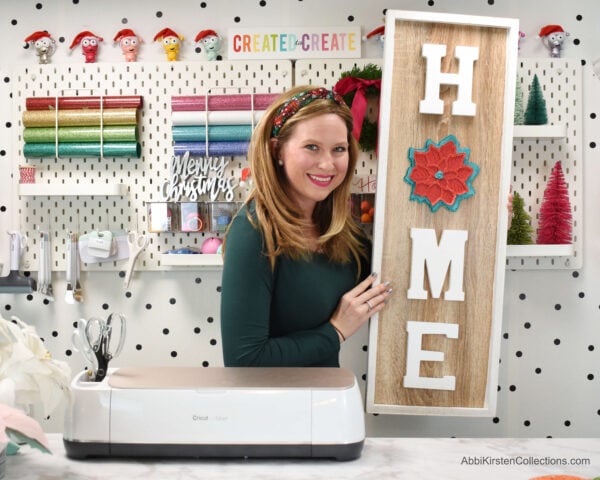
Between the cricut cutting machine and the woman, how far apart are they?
0.58 meters

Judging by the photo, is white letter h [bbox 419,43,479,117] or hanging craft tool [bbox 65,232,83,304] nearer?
white letter h [bbox 419,43,479,117]

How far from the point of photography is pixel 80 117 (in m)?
2.64

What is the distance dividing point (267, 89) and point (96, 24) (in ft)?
2.56

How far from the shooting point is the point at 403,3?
2.65 metres

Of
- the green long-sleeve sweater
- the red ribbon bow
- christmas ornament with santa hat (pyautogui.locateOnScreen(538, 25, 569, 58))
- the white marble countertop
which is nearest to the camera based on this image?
the white marble countertop

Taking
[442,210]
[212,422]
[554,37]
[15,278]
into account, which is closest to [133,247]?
[15,278]

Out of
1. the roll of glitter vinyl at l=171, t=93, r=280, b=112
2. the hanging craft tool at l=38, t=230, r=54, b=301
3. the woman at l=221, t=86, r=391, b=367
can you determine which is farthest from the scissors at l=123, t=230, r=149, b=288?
the woman at l=221, t=86, r=391, b=367

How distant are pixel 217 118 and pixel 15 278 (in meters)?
1.04

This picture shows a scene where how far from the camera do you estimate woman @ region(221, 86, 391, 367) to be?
185 centimetres

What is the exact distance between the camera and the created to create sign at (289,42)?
2.63 meters

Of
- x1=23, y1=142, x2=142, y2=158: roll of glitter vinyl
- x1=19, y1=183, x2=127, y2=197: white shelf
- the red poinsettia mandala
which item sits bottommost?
x1=19, y1=183, x2=127, y2=197: white shelf

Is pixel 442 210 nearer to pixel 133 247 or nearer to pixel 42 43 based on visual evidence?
pixel 133 247

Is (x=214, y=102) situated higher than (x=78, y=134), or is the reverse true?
(x=214, y=102)

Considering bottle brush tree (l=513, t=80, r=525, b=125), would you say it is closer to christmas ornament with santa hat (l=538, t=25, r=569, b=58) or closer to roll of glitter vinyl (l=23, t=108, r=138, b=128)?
christmas ornament with santa hat (l=538, t=25, r=569, b=58)
